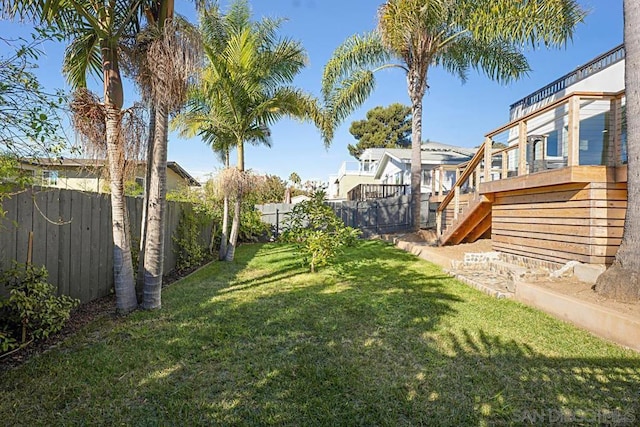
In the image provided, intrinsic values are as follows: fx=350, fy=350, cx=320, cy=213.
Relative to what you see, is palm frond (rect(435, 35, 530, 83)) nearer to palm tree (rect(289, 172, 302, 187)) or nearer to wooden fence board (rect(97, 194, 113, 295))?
wooden fence board (rect(97, 194, 113, 295))

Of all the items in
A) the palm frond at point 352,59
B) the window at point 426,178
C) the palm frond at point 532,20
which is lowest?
the window at point 426,178

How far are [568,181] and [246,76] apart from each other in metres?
6.53

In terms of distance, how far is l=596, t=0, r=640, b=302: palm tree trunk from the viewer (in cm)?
400

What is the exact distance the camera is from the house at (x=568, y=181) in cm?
496

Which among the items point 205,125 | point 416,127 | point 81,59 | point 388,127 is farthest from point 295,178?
point 81,59

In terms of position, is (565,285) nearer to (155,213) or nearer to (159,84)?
(155,213)

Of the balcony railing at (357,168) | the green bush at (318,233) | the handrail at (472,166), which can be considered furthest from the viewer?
the balcony railing at (357,168)

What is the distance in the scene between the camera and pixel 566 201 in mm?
5473

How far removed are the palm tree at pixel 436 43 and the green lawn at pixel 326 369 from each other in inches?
271

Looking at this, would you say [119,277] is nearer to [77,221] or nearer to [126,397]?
[77,221]

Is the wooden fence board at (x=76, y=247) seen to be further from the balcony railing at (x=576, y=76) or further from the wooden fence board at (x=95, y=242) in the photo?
the balcony railing at (x=576, y=76)

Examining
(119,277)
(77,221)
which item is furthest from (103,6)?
(119,277)

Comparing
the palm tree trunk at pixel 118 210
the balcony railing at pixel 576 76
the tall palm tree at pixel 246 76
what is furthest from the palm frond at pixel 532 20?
the palm tree trunk at pixel 118 210

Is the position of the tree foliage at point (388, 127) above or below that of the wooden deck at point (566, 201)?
above
